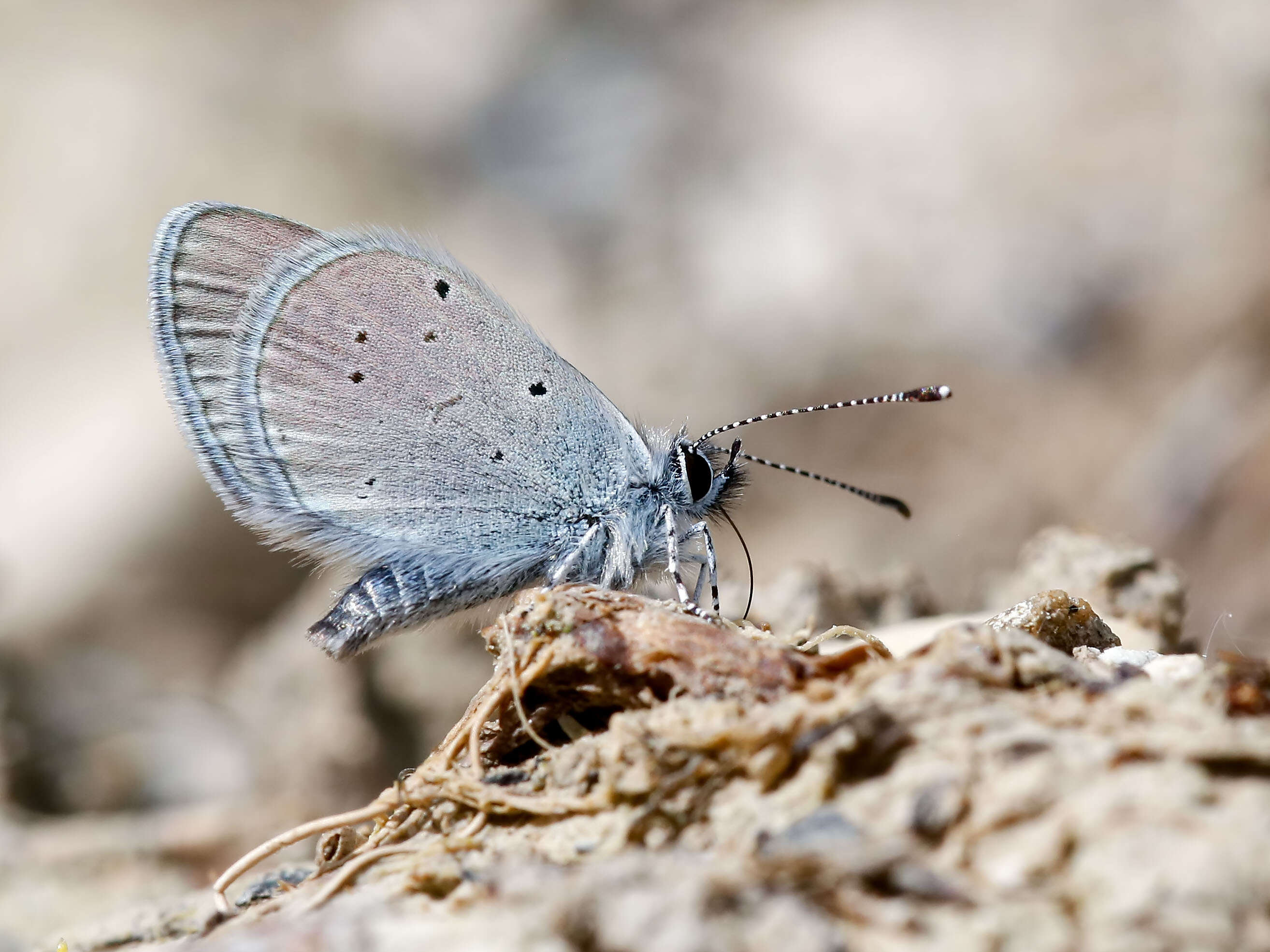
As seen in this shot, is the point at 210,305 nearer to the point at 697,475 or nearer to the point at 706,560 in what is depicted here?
the point at 697,475

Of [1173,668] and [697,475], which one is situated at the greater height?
[697,475]

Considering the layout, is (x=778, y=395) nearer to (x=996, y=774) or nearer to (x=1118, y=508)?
(x=1118, y=508)

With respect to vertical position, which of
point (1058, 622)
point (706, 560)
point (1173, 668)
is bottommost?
point (1173, 668)

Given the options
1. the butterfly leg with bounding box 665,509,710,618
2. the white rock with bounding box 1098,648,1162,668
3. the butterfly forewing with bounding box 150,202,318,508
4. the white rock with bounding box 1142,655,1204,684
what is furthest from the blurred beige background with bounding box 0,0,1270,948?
the white rock with bounding box 1142,655,1204,684

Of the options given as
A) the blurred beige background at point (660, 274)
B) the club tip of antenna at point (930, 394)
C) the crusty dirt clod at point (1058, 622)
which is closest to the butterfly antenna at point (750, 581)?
the blurred beige background at point (660, 274)

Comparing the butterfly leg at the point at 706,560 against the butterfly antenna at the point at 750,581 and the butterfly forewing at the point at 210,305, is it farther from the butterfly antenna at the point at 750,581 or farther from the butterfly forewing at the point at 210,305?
the butterfly forewing at the point at 210,305

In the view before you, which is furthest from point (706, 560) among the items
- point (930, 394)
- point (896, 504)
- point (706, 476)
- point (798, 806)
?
point (798, 806)

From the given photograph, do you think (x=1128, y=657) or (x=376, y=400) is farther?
(x=376, y=400)

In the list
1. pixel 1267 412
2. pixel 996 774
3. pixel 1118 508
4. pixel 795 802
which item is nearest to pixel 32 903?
pixel 795 802
